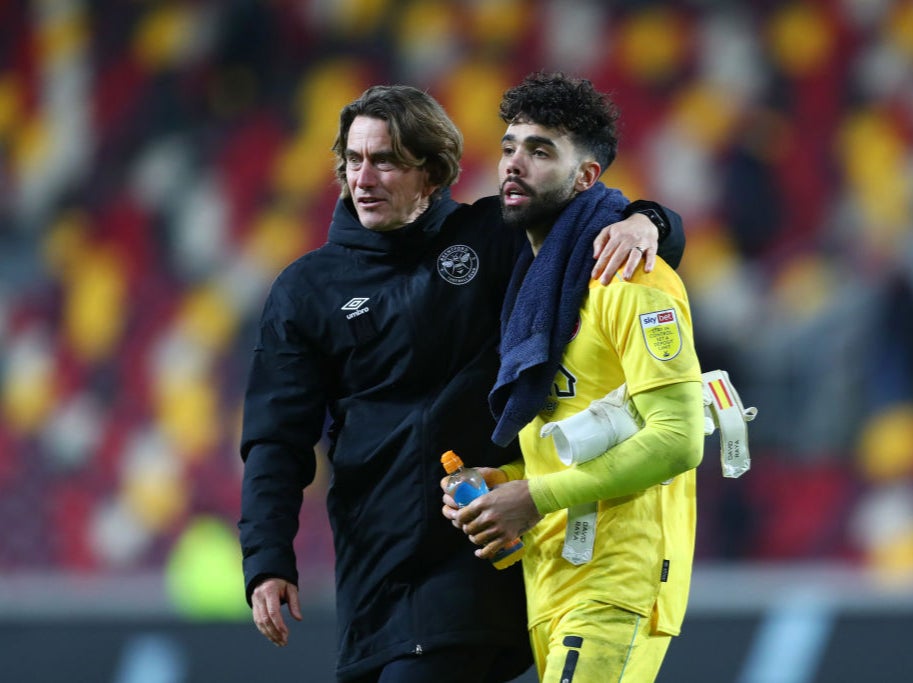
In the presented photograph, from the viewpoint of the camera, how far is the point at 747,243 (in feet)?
21.4

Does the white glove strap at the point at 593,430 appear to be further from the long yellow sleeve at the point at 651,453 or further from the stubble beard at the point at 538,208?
the stubble beard at the point at 538,208

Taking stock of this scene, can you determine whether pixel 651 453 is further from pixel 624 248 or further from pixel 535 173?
pixel 535 173

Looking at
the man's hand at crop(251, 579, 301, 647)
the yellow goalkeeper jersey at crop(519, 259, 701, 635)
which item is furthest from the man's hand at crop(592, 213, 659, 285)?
the man's hand at crop(251, 579, 301, 647)

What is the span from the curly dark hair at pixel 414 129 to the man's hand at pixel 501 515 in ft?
2.60

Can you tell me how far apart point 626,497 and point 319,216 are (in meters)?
Result: 4.47

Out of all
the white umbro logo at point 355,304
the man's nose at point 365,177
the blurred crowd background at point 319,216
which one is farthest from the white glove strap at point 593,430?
the blurred crowd background at point 319,216

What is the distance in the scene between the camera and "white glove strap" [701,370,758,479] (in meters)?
2.56

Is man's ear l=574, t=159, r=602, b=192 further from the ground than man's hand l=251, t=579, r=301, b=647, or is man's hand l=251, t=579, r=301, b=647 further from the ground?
man's ear l=574, t=159, r=602, b=192

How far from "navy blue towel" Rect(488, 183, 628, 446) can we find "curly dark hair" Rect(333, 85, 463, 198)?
0.46 m

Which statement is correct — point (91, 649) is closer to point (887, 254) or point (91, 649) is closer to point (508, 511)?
point (508, 511)

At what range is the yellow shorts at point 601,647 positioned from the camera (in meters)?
2.39

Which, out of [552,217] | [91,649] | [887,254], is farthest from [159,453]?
[552,217]

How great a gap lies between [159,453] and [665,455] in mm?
4599

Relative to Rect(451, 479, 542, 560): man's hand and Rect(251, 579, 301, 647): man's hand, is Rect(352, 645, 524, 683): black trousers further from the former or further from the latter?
Rect(451, 479, 542, 560): man's hand
